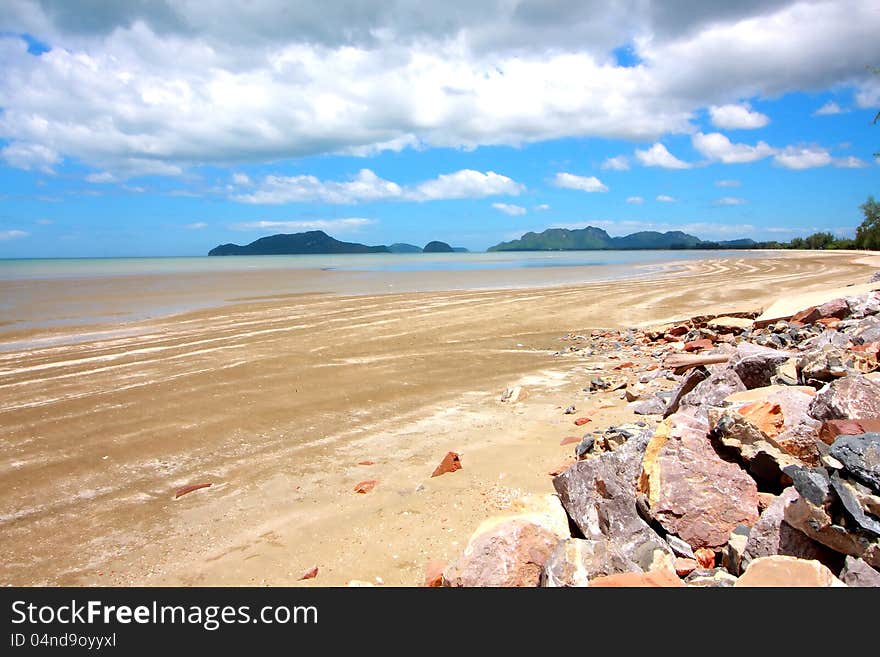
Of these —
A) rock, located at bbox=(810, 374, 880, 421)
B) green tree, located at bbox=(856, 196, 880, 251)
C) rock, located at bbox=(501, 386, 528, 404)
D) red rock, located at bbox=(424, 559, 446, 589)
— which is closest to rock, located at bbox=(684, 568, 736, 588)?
Result: red rock, located at bbox=(424, 559, 446, 589)

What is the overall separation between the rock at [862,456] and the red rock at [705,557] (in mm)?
1085

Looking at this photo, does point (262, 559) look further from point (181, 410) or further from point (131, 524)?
point (181, 410)

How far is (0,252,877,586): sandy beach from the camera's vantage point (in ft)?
16.1

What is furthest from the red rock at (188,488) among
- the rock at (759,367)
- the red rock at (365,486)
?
the rock at (759,367)

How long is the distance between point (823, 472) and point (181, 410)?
8958mm

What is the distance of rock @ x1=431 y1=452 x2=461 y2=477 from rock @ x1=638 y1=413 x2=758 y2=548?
2440mm

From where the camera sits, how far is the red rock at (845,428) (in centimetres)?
400

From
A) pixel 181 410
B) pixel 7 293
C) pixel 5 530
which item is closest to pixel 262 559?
pixel 5 530

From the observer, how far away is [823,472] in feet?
11.6

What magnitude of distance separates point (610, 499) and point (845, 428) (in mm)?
1844

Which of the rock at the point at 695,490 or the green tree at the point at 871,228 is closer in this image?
the rock at the point at 695,490

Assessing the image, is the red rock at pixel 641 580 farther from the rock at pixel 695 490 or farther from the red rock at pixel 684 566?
the rock at pixel 695 490

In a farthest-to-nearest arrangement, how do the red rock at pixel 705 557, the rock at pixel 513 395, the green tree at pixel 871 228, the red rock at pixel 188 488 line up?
the green tree at pixel 871 228
the rock at pixel 513 395
the red rock at pixel 188 488
the red rock at pixel 705 557

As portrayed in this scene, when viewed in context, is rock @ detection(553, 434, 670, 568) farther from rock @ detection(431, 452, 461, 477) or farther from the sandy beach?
rock @ detection(431, 452, 461, 477)
